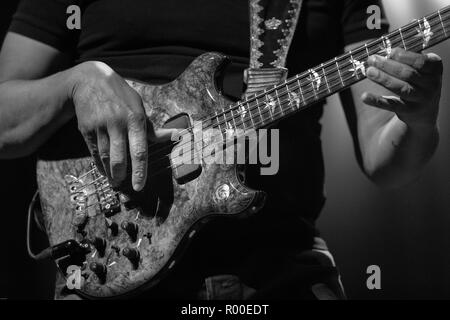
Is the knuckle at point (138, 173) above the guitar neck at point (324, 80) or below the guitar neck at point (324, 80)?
below

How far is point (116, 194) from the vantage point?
1.00m

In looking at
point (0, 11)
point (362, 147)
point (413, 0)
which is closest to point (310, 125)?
point (362, 147)

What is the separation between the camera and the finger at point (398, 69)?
84cm

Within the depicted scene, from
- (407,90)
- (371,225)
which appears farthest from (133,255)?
(371,225)

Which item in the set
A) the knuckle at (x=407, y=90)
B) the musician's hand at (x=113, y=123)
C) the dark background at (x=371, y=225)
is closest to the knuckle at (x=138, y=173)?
the musician's hand at (x=113, y=123)

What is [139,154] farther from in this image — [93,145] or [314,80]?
[314,80]

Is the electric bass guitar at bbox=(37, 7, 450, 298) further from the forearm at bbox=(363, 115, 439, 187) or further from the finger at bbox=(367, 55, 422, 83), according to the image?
the forearm at bbox=(363, 115, 439, 187)

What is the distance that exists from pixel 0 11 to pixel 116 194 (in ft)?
3.11

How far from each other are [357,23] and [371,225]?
800mm

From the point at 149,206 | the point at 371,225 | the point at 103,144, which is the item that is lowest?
the point at 371,225

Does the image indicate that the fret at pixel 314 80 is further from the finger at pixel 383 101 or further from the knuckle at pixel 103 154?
the knuckle at pixel 103 154

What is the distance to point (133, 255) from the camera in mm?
952

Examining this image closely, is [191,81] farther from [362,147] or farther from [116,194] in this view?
[362,147]

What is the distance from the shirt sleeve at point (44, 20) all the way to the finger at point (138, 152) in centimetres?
33
